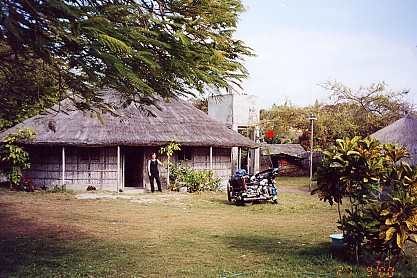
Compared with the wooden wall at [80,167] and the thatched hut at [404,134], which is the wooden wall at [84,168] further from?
the thatched hut at [404,134]

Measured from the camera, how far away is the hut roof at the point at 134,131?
18.8 m

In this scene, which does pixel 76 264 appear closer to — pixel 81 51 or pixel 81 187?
pixel 81 51

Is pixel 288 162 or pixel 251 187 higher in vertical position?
pixel 288 162

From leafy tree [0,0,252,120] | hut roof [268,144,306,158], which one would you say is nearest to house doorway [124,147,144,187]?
hut roof [268,144,306,158]

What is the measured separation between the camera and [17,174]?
18.9m

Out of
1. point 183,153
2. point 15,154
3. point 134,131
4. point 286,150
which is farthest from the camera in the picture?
point 286,150

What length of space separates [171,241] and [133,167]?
48.0 ft

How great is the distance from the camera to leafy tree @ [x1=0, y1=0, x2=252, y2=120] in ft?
15.1

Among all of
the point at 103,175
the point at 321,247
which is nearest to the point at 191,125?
the point at 103,175

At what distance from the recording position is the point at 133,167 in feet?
75.5

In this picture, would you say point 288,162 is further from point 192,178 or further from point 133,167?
point 192,178

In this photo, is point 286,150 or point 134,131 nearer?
point 134,131

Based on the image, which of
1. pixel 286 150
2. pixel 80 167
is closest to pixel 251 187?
pixel 80 167

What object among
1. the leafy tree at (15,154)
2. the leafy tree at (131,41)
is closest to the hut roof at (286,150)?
the leafy tree at (15,154)
